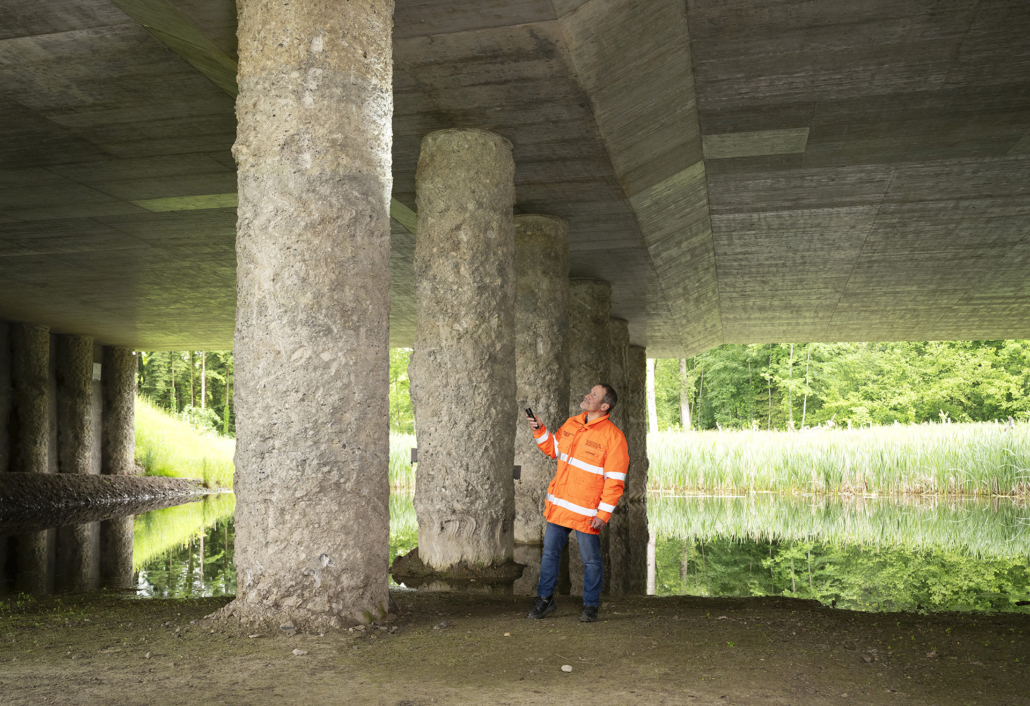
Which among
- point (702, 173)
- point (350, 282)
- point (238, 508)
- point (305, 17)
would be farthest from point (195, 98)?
point (702, 173)

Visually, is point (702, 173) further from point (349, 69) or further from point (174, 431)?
point (174, 431)

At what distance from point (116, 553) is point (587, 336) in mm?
8045

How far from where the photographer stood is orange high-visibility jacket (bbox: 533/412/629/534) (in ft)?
19.8

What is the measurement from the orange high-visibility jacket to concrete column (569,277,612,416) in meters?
8.97

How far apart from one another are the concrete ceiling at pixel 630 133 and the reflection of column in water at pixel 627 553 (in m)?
4.27

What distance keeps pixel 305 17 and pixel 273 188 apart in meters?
1.06

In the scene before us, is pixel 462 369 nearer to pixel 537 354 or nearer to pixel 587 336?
pixel 537 354

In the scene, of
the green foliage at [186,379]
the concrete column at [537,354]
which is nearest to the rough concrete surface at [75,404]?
the concrete column at [537,354]

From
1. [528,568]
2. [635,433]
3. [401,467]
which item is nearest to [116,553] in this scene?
[528,568]

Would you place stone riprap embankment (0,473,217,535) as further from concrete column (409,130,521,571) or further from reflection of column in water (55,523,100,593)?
concrete column (409,130,521,571)

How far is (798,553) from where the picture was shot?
12.0 meters

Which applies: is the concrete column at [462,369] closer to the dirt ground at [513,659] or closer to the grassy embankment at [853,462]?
the dirt ground at [513,659]

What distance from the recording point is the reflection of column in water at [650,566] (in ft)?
30.9

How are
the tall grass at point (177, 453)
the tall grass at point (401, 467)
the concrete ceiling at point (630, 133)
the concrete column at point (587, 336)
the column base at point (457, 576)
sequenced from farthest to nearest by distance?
the tall grass at point (177, 453), the tall grass at point (401, 467), the concrete column at point (587, 336), the column base at point (457, 576), the concrete ceiling at point (630, 133)
